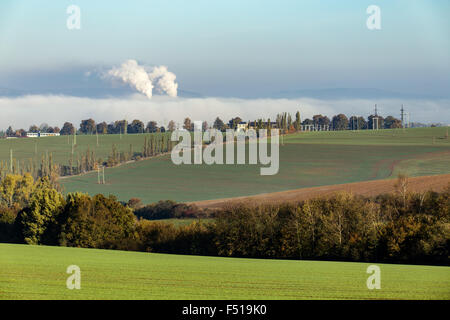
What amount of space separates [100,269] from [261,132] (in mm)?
121018

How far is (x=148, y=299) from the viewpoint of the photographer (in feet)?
57.5

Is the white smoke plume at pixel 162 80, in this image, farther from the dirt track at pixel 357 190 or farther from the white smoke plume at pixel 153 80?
the dirt track at pixel 357 190

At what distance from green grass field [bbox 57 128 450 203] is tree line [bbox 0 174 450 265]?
33346 millimetres

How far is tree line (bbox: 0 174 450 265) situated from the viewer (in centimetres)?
4216

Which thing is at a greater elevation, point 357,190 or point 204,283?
point 204,283

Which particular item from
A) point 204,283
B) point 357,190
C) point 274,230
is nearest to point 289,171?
point 357,190

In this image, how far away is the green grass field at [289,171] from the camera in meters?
96.6

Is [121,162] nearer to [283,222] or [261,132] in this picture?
[261,132]

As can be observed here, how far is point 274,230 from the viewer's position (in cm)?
4881

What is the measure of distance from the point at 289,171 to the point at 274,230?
2382 inches

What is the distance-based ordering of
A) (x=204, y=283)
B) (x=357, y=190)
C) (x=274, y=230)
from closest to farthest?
1. (x=204, y=283)
2. (x=274, y=230)
3. (x=357, y=190)

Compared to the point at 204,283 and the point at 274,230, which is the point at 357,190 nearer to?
the point at 274,230

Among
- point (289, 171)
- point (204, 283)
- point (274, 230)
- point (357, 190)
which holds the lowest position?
point (274, 230)
